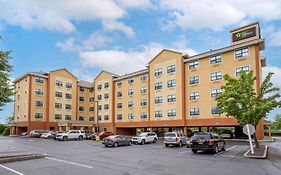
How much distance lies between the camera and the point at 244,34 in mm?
46812

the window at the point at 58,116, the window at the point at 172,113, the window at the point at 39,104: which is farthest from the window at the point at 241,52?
the window at the point at 39,104

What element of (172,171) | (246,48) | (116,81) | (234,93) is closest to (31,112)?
(116,81)

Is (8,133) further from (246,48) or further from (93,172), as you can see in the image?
(93,172)

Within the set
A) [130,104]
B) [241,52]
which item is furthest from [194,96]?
[130,104]

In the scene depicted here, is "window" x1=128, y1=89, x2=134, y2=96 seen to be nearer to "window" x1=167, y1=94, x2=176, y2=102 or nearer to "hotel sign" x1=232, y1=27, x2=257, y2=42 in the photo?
"window" x1=167, y1=94, x2=176, y2=102

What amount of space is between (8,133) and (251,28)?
6364 cm

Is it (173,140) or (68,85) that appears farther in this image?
(68,85)

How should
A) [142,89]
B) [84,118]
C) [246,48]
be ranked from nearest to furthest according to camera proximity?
[246,48], [142,89], [84,118]

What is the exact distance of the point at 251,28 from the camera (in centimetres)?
4612

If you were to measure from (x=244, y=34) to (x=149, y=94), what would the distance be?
67.8 ft

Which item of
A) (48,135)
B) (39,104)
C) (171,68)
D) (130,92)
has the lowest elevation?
(48,135)

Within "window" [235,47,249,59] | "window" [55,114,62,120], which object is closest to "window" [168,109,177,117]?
"window" [235,47,249,59]

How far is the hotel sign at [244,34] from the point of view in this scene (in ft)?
151

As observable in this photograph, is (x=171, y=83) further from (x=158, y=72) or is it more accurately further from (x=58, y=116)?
(x=58, y=116)
